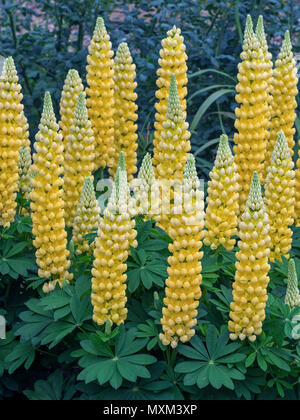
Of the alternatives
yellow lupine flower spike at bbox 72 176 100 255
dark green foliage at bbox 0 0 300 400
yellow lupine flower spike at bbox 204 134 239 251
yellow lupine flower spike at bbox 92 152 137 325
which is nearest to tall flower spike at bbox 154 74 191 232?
dark green foliage at bbox 0 0 300 400

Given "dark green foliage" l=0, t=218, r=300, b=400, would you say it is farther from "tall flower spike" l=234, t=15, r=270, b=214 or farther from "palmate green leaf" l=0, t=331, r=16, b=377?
"tall flower spike" l=234, t=15, r=270, b=214

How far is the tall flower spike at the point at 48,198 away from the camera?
11.9ft

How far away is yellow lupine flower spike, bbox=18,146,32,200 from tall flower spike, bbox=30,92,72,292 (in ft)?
1.94

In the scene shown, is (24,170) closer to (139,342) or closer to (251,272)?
(139,342)

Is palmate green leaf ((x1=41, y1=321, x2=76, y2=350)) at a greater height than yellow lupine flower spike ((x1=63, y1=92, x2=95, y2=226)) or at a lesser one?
lesser

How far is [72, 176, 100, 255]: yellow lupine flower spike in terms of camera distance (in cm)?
369

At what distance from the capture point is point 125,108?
15.0 ft

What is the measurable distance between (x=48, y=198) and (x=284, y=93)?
6.12ft

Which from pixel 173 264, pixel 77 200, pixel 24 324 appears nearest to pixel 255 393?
pixel 173 264

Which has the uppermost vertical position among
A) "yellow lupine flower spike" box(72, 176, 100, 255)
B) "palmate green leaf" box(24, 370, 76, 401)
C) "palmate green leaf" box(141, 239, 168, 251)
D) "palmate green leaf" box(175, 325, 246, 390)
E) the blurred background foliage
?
the blurred background foliage

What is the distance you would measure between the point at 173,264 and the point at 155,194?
0.75 metres

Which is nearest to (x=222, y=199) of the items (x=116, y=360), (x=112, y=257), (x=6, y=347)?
(x=112, y=257)

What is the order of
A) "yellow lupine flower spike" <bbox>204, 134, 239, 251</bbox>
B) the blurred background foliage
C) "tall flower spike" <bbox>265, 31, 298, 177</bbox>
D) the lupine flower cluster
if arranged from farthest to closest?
the blurred background foliage, "tall flower spike" <bbox>265, 31, 298, 177</bbox>, "yellow lupine flower spike" <bbox>204, 134, 239, 251</bbox>, the lupine flower cluster

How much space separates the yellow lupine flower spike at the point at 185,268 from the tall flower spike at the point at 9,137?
1.31 meters
